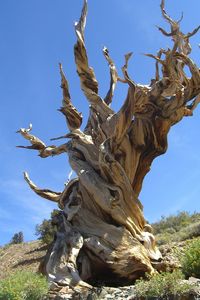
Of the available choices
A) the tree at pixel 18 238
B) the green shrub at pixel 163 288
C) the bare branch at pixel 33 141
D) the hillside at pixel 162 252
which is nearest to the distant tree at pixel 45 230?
Result: the hillside at pixel 162 252

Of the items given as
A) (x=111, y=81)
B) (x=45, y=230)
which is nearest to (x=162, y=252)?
(x=111, y=81)

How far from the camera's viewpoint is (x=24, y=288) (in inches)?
256

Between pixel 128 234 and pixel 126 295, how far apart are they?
170cm

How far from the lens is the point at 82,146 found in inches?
363

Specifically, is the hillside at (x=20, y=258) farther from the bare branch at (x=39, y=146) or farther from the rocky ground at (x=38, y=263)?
the bare branch at (x=39, y=146)

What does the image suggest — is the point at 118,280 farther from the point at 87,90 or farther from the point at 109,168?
the point at 87,90

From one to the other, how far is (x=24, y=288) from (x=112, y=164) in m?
2.96

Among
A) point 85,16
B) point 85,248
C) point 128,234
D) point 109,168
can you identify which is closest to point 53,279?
point 85,248

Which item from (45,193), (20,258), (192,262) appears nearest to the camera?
(192,262)

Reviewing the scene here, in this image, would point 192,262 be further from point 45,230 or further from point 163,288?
point 45,230

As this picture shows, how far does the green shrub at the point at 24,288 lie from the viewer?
20.7ft

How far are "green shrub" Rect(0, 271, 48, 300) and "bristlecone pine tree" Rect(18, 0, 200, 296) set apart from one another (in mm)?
503

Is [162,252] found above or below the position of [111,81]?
below

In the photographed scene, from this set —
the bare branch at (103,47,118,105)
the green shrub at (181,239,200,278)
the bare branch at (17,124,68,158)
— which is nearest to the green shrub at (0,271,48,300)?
the green shrub at (181,239,200,278)
